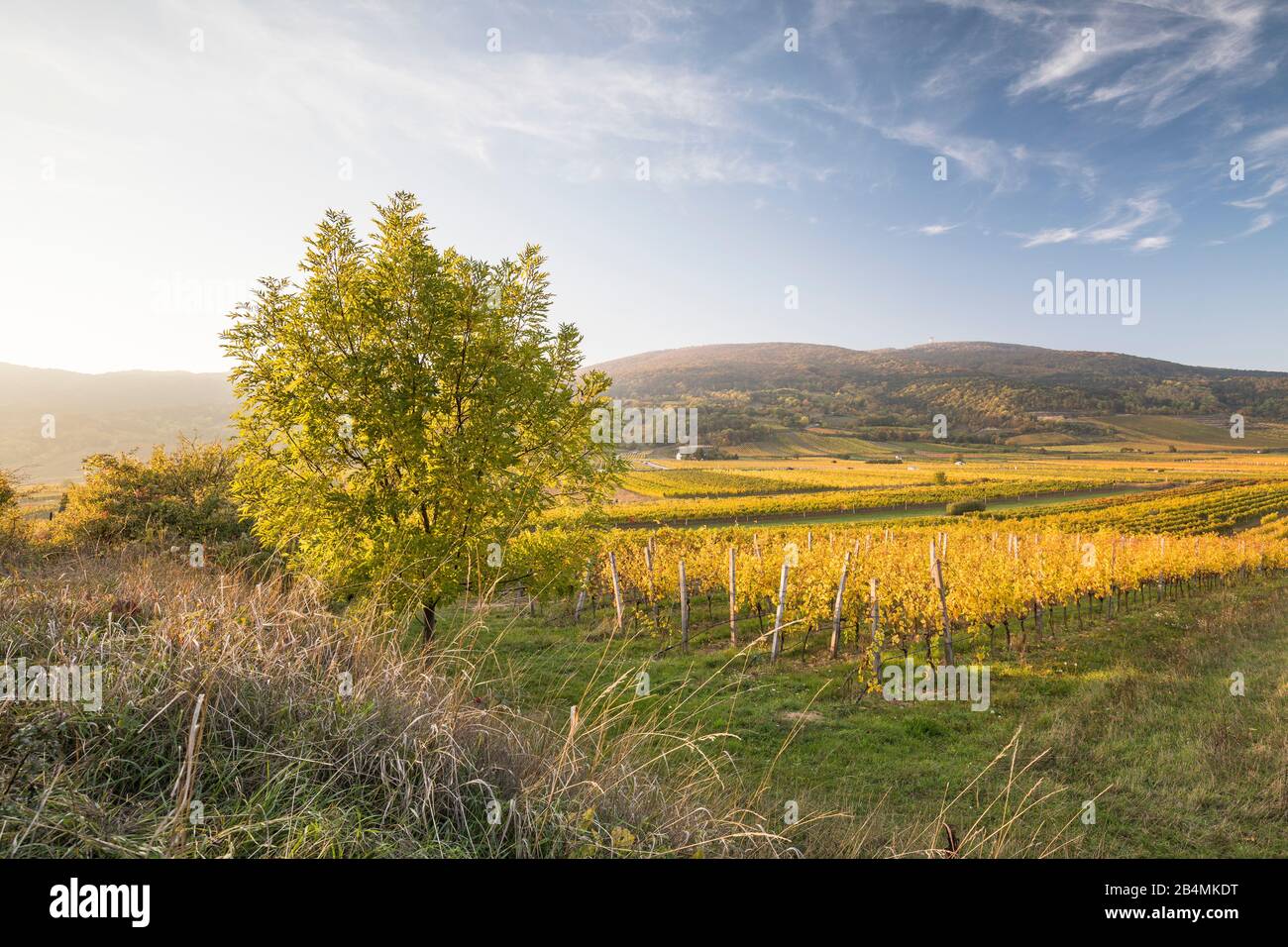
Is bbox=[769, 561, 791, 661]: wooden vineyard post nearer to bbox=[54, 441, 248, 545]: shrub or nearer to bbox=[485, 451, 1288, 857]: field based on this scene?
bbox=[485, 451, 1288, 857]: field

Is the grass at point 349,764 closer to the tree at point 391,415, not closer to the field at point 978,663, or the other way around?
the field at point 978,663

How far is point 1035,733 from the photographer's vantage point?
9.89 m

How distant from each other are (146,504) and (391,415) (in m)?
11.7

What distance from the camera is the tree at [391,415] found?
9.01 metres

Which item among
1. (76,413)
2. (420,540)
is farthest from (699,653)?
(76,413)

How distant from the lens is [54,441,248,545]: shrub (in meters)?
14.8

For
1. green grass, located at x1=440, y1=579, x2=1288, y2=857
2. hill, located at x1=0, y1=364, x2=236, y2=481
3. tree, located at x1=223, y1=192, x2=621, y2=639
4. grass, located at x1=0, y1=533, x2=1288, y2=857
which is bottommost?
green grass, located at x1=440, y1=579, x2=1288, y2=857

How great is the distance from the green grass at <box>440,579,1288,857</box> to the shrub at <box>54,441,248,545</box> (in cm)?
856

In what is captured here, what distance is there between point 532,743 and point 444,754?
695 millimetres

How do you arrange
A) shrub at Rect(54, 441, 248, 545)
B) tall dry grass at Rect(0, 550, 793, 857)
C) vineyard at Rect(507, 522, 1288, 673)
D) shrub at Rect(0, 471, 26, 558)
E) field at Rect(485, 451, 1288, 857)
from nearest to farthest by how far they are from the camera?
tall dry grass at Rect(0, 550, 793, 857) → field at Rect(485, 451, 1288, 857) → shrub at Rect(0, 471, 26, 558) → vineyard at Rect(507, 522, 1288, 673) → shrub at Rect(54, 441, 248, 545)

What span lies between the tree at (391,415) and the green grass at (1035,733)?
225cm

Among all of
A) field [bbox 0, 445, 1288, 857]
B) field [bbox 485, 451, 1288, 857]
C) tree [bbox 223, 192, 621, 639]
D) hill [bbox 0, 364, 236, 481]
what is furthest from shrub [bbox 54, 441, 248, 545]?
hill [bbox 0, 364, 236, 481]

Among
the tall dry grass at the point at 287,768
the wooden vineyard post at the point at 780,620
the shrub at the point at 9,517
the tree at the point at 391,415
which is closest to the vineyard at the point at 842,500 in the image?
the wooden vineyard post at the point at 780,620
